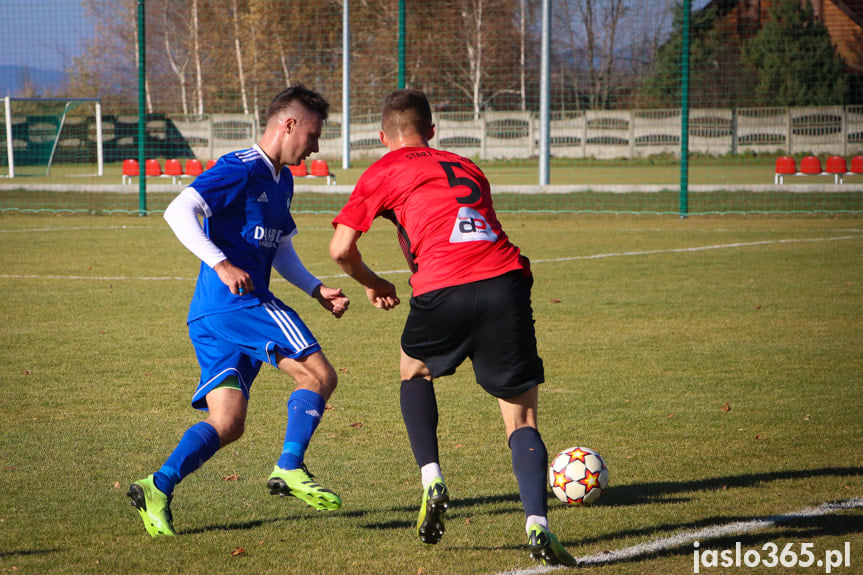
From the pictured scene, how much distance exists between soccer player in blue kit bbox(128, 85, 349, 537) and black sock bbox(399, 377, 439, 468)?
40 centimetres

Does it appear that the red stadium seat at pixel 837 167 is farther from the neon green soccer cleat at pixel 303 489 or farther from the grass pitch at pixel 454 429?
the neon green soccer cleat at pixel 303 489

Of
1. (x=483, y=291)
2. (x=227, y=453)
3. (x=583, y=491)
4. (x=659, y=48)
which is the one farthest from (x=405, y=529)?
(x=659, y=48)

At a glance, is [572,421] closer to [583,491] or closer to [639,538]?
[583,491]

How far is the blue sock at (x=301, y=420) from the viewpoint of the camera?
3.93 metres

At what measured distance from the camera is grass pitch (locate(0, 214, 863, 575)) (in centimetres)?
377

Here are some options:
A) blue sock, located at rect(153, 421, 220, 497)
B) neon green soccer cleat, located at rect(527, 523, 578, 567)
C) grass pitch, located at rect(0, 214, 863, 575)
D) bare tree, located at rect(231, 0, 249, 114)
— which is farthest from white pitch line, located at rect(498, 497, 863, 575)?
bare tree, located at rect(231, 0, 249, 114)

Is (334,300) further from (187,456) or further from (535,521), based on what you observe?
(535,521)

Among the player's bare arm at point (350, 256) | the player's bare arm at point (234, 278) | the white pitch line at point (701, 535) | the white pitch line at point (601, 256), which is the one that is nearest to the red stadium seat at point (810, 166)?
the white pitch line at point (601, 256)

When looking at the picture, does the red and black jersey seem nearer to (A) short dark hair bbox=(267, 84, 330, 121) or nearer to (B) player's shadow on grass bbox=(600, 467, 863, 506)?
(A) short dark hair bbox=(267, 84, 330, 121)

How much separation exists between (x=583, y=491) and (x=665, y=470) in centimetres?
72

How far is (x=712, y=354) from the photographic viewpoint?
24.4 feet

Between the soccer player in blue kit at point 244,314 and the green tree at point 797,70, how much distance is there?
30.0 meters

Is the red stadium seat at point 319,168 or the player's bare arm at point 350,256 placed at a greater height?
the red stadium seat at point 319,168

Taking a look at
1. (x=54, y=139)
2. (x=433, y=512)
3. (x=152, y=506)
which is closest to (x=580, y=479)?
(x=433, y=512)
